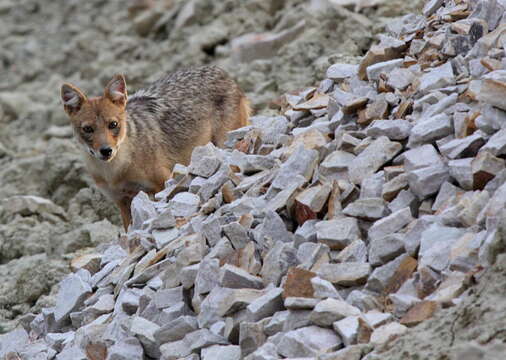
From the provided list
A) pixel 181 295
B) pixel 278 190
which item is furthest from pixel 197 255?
pixel 278 190

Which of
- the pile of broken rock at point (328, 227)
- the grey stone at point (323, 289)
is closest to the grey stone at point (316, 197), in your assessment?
the pile of broken rock at point (328, 227)

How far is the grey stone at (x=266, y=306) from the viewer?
5391 mm

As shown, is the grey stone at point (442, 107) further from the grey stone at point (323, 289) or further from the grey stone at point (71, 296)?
the grey stone at point (71, 296)

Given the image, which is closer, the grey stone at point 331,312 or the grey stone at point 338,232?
the grey stone at point 331,312

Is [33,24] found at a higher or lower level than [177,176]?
lower

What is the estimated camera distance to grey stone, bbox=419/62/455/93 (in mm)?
6344

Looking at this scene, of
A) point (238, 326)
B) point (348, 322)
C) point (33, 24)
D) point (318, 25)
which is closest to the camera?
point (348, 322)

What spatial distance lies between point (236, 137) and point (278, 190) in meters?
1.80

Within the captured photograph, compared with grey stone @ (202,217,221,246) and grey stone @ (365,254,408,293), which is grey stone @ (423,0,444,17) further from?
grey stone @ (365,254,408,293)

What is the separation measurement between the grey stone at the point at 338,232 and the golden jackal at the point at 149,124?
324 cm

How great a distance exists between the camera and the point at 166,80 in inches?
386

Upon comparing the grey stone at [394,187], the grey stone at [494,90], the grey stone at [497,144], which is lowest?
the grey stone at [394,187]

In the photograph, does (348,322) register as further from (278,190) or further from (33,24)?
(33,24)

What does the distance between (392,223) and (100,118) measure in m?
3.81
